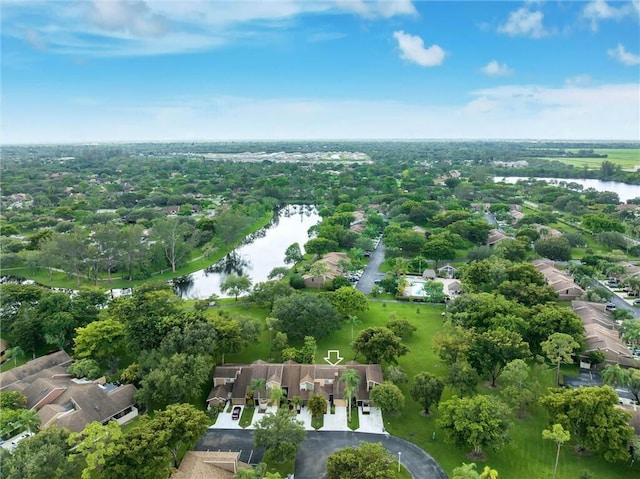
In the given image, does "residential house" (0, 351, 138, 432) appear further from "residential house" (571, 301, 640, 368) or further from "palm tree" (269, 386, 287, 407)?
"residential house" (571, 301, 640, 368)

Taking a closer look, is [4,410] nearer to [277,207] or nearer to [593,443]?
[593,443]

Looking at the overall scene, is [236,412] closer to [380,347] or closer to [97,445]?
[97,445]

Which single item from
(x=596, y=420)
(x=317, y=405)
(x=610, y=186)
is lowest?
(x=317, y=405)

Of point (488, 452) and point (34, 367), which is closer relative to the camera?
point (488, 452)

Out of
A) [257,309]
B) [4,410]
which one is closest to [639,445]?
[257,309]

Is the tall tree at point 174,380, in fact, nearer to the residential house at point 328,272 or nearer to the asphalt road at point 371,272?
the residential house at point 328,272

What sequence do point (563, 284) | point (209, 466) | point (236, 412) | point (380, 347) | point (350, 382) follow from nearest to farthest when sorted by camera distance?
point (209, 466)
point (350, 382)
point (236, 412)
point (380, 347)
point (563, 284)

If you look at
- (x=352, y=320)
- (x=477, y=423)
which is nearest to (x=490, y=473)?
(x=477, y=423)
